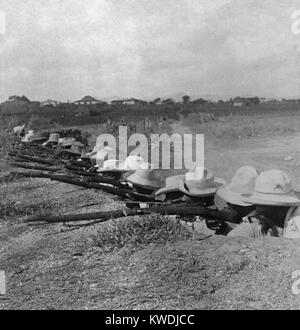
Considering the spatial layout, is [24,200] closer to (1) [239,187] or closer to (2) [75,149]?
(1) [239,187]

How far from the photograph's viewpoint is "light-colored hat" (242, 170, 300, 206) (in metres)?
4.63

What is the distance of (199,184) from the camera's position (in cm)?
564

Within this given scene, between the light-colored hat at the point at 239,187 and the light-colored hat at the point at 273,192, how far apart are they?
1.40 ft

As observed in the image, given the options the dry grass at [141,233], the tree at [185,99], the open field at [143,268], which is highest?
the tree at [185,99]

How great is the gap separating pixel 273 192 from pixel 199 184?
45.9 inches

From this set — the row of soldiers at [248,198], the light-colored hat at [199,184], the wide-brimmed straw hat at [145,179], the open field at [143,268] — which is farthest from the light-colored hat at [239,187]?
the wide-brimmed straw hat at [145,179]

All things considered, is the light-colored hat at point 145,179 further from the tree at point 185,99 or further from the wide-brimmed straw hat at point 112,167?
the tree at point 185,99

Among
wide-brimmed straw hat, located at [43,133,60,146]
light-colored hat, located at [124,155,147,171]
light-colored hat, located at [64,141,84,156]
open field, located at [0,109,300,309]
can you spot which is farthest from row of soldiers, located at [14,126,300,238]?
wide-brimmed straw hat, located at [43,133,60,146]

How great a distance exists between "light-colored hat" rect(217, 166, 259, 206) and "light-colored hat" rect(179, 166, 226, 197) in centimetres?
18

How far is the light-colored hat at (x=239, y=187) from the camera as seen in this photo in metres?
5.29

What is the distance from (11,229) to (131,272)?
257 centimetres

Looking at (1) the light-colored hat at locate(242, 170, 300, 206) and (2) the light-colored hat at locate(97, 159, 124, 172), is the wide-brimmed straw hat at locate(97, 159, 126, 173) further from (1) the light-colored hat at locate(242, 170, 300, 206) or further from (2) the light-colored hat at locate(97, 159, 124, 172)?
(1) the light-colored hat at locate(242, 170, 300, 206)

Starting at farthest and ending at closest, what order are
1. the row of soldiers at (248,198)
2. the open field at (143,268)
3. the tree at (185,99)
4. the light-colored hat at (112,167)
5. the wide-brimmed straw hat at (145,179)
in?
the tree at (185,99) → the light-colored hat at (112,167) → the wide-brimmed straw hat at (145,179) → the row of soldiers at (248,198) → the open field at (143,268)

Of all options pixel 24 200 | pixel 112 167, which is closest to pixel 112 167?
pixel 112 167
